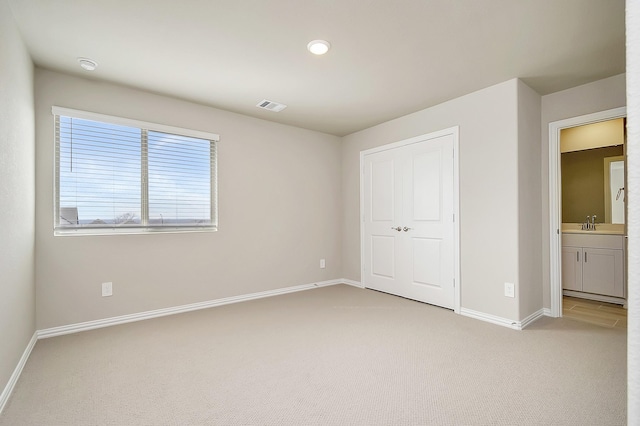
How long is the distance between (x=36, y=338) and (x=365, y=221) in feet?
12.5

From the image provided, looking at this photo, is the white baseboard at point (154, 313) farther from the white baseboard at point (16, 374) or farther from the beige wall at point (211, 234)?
the white baseboard at point (16, 374)

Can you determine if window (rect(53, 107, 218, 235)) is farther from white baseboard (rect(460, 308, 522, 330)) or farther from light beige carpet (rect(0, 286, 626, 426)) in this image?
white baseboard (rect(460, 308, 522, 330))

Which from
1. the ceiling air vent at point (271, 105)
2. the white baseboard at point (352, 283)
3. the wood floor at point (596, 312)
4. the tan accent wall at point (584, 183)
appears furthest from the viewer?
the white baseboard at point (352, 283)

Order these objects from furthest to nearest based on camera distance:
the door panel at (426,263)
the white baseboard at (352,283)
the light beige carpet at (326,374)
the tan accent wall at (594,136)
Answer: the white baseboard at (352,283)
the tan accent wall at (594,136)
the door panel at (426,263)
the light beige carpet at (326,374)

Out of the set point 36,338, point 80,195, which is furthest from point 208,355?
point 80,195

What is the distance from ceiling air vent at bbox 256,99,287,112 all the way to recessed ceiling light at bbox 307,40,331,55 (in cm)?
120

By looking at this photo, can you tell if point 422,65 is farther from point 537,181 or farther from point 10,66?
point 10,66

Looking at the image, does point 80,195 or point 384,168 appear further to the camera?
point 384,168

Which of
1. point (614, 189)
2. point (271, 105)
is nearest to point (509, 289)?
point (614, 189)

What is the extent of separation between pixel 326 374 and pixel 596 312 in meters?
3.31

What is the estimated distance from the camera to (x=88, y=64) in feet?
9.00

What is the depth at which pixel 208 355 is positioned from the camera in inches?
97.0

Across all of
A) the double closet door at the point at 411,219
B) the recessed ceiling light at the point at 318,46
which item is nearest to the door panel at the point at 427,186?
the double closet door at the point at 411,219

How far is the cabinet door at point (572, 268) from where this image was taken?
4.13 m
